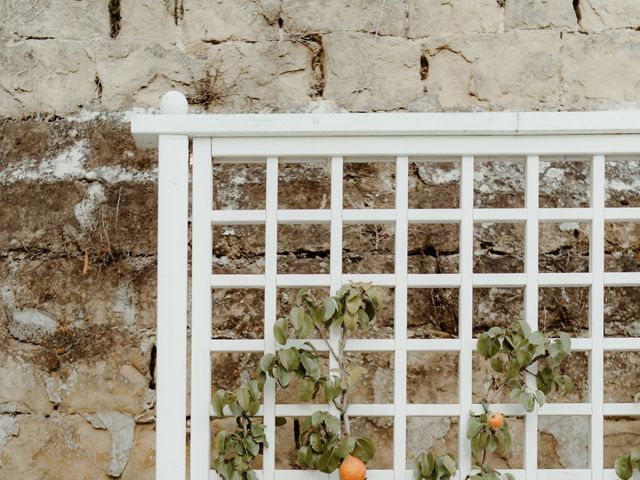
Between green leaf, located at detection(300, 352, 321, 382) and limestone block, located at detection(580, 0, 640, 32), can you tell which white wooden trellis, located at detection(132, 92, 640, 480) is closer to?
green leaf, located at detection(300, 352, 321, 382)

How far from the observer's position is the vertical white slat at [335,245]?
1.63 metres

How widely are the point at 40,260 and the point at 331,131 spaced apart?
976 mm

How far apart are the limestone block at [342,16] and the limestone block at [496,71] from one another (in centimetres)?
12

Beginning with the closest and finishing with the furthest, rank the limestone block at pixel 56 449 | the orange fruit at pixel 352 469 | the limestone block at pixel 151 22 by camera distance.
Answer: the orange fruit at pixel 352 469 < the limestone block at pixel 56 449 < the limestone block at pixel 151 22

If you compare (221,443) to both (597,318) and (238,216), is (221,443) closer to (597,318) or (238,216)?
(238,216)

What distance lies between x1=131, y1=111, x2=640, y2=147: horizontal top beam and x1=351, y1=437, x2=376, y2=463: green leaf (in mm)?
631

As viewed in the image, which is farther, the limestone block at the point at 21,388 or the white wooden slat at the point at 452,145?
the limestone block at the point at 21,388

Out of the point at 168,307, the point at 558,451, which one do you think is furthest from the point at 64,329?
the point at 558,451

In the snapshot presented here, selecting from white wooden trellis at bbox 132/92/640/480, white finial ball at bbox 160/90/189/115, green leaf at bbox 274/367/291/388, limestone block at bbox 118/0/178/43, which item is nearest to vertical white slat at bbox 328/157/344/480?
white wooden trellis at bbox 132/92/640/480

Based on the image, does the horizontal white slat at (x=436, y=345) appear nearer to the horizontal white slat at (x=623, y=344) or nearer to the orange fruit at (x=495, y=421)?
the orange fruit at (x=495, y=421)

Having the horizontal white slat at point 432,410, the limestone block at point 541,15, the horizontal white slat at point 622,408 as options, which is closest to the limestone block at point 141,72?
the limestone block at point 541,15

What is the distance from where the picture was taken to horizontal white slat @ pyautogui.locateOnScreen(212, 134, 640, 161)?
5.33 ft

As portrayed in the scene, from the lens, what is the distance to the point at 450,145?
1630 millimetres

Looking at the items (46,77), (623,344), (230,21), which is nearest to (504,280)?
(623,344)
